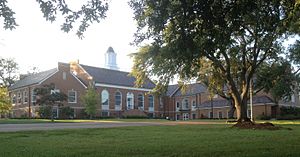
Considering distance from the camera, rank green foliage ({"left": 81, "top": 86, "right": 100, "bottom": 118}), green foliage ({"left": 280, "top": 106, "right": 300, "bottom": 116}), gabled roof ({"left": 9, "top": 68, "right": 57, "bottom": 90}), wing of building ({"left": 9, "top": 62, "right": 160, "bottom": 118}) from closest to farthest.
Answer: green foliage ({"left": 81, "top": 86, "right": 100, "bottom": 118}) < green foliage ({"left": 280, "top": 106, "right": 300, "bottom": 116}) < gabled roof ({"left": 9, "top": 68, "right": 57, "bottom": 90}) < wing of building ({"left": 9, "top": 62, "right": 160, "bottom": 118})

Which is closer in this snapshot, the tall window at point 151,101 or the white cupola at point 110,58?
the tall window at point 151,101

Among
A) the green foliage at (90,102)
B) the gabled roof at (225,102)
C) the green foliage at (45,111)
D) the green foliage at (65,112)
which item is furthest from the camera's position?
the gabled roof at (225,102)

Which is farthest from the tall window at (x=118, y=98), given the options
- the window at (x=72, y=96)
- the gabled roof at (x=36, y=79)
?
the gabled roof at (x=36, y=79)

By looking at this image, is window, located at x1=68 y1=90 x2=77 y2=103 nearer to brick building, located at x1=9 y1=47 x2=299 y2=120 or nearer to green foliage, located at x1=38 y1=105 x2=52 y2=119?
brick building, located at x1=9 y1=47 x2=299 y2=120

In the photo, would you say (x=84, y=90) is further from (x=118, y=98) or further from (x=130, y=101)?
(x=130, y=101)

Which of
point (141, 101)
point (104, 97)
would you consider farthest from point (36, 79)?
point (141, 101)

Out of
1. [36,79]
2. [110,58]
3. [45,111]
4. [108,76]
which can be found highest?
[110,58]

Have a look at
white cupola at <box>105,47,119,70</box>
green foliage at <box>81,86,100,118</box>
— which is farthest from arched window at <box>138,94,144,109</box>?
white cupola at <box>105,47,119,70</box>

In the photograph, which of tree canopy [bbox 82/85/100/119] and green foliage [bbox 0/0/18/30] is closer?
green foliage [bbox 0/0/18/30]

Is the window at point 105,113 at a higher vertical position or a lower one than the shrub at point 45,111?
lower

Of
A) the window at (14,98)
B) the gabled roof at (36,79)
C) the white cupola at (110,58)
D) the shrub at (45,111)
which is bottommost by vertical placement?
the shrub at (45,111)

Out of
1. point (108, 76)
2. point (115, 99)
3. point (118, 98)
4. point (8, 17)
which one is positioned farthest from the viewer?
point (108, 76)

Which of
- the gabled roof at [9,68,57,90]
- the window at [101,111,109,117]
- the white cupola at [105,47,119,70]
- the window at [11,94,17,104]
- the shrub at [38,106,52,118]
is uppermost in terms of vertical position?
the white cupola at [105,47,119,70]

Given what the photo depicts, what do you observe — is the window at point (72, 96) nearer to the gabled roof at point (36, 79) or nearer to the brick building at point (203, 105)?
the gabled roof at point (36, 79)
